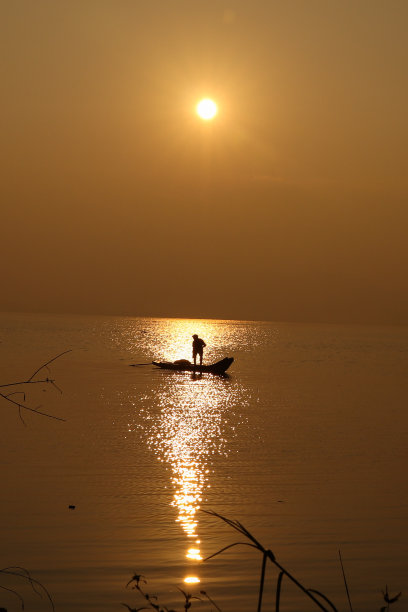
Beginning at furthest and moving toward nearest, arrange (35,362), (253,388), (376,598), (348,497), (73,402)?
1. (35,362)
2. (253,388)
3. (73,402)
4. (348,497)
5. (376,598)

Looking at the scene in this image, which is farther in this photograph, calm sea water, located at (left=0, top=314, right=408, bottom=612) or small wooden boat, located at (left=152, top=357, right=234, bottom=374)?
small wooden boat, located at (left=152, top=357, right=234, bottom=374)

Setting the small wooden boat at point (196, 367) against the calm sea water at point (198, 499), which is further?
the small wooden boat at point (196, 367)

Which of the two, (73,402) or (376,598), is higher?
(73,402)

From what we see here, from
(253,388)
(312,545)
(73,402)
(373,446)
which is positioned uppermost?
(253,388)

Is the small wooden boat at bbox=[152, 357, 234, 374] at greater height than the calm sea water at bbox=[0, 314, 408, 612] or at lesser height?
greater

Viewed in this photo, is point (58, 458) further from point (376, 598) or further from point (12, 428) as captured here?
point (376, 598)

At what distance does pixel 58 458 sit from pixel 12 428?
13.0ft

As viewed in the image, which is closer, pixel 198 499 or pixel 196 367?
pixel 198 499

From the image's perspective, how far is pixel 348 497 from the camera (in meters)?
12.7

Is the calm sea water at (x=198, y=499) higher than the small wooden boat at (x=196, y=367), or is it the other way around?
the small wooden boat at (x=196, y=367)

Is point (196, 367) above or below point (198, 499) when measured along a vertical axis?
above

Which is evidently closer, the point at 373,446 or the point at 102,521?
the point at 102,521

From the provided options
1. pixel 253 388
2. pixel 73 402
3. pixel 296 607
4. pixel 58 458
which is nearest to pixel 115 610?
pixel 296 607

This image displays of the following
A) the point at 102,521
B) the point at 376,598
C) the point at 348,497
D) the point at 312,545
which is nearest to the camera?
the point at 376,598
